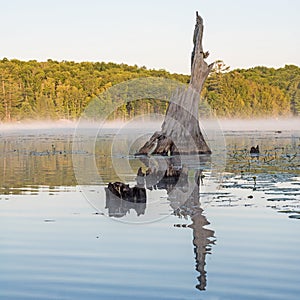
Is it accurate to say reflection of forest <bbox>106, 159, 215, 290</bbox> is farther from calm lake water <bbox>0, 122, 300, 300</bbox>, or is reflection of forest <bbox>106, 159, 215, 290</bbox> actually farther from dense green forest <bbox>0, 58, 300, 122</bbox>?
dense green forest <bbox>0, 58, 300, 122</bbox>

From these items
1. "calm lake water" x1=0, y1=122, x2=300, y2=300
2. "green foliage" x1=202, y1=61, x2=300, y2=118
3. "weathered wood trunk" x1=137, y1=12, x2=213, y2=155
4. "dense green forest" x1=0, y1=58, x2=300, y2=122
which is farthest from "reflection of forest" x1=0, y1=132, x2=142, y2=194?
"green foliage" x1=202, y1=61, x2=300, y2=118

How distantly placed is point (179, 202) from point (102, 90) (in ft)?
344

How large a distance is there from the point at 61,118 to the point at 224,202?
96407mm

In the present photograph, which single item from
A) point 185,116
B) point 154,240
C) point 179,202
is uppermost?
point 185,116

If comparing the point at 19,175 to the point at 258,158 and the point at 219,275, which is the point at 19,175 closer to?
the point at 258,158

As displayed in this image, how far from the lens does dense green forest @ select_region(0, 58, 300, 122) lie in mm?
104750

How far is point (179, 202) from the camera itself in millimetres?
12352

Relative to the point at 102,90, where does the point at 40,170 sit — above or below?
below

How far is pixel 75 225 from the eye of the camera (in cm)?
1006

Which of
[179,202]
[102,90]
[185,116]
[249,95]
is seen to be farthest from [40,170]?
[249,95]

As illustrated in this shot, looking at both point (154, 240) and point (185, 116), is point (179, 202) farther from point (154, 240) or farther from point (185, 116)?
point (185, 116)

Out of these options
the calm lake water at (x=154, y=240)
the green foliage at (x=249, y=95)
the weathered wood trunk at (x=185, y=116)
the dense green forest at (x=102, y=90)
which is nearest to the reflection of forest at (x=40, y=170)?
the calm lake water at (x=154, y=240)

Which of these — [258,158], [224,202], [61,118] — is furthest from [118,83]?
[224,202]

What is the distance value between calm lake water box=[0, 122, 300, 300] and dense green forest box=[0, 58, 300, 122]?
77.5 metres
